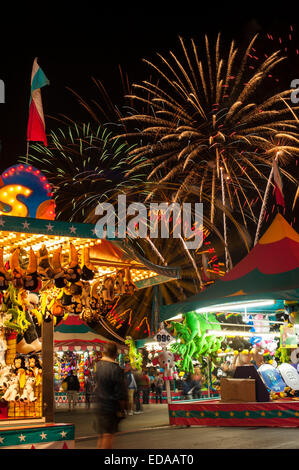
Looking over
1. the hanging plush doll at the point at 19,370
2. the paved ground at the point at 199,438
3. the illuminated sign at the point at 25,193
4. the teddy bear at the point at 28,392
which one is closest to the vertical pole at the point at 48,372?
the teddy bear at the point at 28,392

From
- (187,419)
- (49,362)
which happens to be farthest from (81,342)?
(49,362)

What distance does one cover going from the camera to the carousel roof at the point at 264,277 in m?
14.8

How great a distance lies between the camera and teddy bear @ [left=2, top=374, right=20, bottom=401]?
9523mm

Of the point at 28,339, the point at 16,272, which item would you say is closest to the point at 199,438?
the point at 28,339

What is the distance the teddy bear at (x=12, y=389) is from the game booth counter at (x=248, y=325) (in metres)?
7.11

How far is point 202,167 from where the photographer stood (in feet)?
72.5

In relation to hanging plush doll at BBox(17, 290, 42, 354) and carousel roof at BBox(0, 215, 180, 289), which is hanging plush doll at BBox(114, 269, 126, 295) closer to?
carousel roof at BBox(0, 215, 180, 289)

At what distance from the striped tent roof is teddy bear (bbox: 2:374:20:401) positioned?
17.5 m

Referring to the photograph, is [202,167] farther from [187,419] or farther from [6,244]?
[6,244]

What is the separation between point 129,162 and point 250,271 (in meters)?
7.71

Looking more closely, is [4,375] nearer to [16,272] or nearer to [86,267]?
[16,272]

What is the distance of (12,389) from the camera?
377 inches

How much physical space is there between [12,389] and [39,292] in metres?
Result: 1.70

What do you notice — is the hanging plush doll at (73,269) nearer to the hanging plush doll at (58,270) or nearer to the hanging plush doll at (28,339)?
the hanging plush doll at (58,270)
